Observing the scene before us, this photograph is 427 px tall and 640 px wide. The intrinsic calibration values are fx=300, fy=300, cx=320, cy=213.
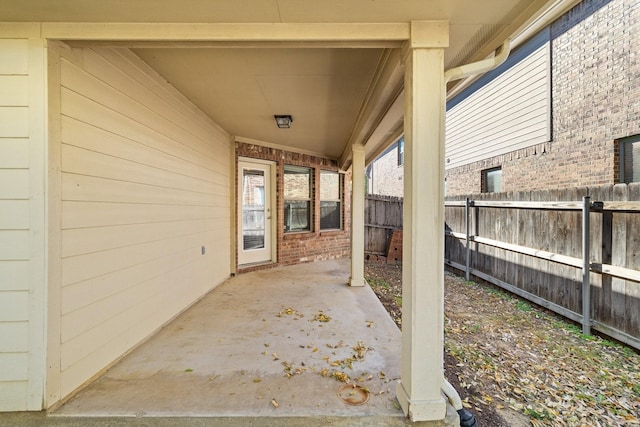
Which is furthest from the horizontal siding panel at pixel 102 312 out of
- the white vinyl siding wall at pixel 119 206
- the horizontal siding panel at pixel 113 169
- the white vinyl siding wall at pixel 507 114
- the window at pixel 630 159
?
the white vinyl siding wall at pixel 507 114

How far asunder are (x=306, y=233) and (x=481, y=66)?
189 inches

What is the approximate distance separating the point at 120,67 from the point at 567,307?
5.11m

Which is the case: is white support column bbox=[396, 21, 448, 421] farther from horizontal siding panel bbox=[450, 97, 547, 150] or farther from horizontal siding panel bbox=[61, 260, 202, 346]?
horizontal siding panel bbox=[450, 97, 547, 150]

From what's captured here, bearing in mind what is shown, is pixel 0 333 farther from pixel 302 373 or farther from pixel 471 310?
pixel 471 310

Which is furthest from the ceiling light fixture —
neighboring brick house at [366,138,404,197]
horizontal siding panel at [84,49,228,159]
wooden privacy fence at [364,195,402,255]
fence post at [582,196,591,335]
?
neighboring brick house at [366,138,404,197]

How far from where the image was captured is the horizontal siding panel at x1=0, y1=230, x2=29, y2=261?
1718mm

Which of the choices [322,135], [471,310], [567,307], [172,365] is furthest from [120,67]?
[567,307]

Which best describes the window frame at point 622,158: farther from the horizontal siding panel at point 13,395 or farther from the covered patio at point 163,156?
the horizontal siding panel at point 13,395

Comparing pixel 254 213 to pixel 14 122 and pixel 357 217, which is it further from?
pixel 14 122

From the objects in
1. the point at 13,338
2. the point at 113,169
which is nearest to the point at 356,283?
the point at 113,169

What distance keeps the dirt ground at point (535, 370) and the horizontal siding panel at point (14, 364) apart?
108 inches

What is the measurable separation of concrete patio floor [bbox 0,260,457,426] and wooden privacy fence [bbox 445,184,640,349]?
2154 millimetres

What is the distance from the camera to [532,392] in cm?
219

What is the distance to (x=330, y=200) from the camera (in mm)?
7047
